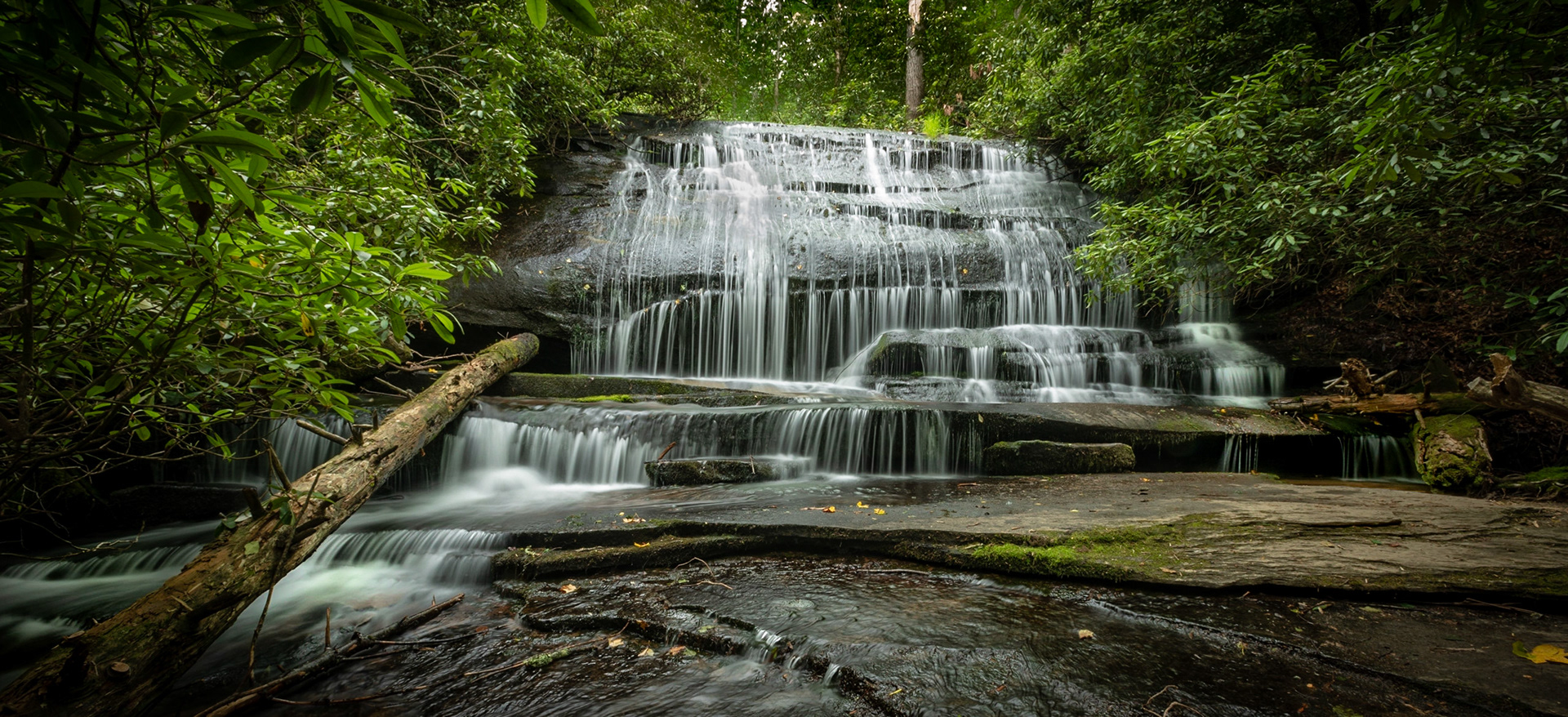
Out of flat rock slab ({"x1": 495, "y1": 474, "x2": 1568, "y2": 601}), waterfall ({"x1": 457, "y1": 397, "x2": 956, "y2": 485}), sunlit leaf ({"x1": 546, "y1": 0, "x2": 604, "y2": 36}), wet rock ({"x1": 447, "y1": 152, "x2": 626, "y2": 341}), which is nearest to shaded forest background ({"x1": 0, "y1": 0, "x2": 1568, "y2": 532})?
sunlit leaf ({"x1": 546, "y1": 0, "x2": 604, "y2": 36})

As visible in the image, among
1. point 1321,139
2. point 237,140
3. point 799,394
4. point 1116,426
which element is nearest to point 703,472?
point 799,394

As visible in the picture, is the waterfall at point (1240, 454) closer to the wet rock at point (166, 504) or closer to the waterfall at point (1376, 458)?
the waterfall at point (1376, 458)

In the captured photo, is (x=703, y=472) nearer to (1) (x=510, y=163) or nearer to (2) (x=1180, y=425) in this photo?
(2) (x=1180, y=425)

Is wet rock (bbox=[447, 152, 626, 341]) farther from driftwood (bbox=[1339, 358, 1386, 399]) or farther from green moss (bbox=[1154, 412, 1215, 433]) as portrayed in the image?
driftwood (bbox=[1339, 358, 1386, 399])

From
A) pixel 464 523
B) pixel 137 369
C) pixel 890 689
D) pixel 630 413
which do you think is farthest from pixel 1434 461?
pixel 137 369

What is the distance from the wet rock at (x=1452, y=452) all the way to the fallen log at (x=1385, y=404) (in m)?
0.15

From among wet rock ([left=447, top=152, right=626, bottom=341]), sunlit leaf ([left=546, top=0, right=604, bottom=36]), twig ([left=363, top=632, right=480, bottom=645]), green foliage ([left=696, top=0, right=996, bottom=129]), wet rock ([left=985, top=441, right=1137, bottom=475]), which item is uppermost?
green foliage ([left=696, top=0, right=996, bottom=129])

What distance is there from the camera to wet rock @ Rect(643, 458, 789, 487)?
570 cm

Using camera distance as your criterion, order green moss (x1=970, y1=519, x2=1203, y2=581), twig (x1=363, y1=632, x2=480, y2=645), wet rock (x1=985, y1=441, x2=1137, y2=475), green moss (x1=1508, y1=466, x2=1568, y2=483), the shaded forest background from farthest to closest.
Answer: wet rock (x1=985, y1=441, x2=1137, y2=475) → green moss (x1=1508, y1=466, x2=1568, y2=483) → green moss (x1=970, y1=519, x2=1203, y2=581) → twig (x1=363, y1=632, x2=480, y2=645) → the shaded forest background

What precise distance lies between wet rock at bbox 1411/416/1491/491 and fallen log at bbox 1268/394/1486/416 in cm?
15

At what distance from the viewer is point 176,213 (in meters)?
2.07

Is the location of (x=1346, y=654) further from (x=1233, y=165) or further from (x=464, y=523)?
(x=1233, y=165)

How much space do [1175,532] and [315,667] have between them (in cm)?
466

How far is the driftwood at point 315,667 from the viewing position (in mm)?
2334
